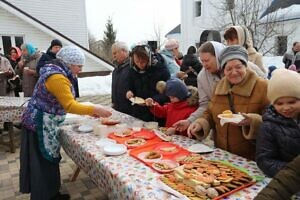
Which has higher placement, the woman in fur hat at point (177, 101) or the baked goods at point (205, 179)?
the woman in fur hat at point (177, 101)

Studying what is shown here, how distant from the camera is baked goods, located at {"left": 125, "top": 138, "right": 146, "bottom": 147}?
2.12 metres

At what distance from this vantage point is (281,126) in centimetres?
145

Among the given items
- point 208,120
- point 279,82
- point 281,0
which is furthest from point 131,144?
point 281,0

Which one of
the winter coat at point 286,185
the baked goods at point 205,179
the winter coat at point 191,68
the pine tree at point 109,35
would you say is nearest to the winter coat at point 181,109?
the baked goods at point 205,179

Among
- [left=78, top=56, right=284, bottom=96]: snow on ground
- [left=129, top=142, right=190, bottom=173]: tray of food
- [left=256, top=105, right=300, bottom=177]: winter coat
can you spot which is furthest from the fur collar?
[left=78, top=56, right=284, bottom=96]: snow on ground

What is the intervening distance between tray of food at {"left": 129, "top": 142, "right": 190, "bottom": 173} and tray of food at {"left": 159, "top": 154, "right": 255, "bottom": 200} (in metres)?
0.09

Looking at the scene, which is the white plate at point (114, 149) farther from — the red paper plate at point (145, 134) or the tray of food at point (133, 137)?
the red paper plate at point (145, 134)

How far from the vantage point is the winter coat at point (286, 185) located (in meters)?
1.04

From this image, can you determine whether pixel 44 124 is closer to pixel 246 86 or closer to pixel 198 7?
pixel 246 86

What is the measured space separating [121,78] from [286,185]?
2679 mm

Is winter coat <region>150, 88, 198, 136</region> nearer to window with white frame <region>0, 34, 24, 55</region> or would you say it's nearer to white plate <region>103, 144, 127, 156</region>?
white plate <region>103, 144, 127, 156</region>

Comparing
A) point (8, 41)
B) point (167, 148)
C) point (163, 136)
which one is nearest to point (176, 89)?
point (163, 136)

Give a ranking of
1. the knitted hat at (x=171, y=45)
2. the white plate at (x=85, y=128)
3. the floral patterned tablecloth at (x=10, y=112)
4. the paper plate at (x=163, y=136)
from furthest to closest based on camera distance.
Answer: the knitted hat at (x=171, y=45) → the floral patterned tablecloth at (x=10, y=112) → the white plate at (x=85, y=128) → the paper plate at (x=163, y=136)

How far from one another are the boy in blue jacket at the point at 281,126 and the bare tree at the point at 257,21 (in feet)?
49.0
